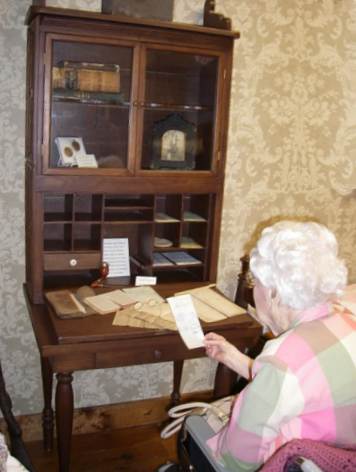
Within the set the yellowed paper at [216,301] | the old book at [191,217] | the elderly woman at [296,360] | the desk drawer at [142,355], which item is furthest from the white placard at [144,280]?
the elderly woman at [296,360]

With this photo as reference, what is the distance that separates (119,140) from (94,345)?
84cm

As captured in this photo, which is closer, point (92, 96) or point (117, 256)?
point (92, 96)

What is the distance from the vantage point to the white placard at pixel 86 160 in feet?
6.84

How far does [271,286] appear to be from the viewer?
54.3 inches

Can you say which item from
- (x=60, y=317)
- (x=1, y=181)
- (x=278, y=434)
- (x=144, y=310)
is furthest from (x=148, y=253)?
(x=278, y=434)

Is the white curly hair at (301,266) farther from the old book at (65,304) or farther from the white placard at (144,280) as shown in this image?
the white placard at (144,280)

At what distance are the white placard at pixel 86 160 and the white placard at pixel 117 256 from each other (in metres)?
0.38

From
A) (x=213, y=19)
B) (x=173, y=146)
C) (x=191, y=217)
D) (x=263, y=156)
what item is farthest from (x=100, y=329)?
(x=213, y=19)

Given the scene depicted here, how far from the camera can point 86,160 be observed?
2.10m

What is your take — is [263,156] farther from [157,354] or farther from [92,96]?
[157,354]

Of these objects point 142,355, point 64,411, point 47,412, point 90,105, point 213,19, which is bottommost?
point 47,412

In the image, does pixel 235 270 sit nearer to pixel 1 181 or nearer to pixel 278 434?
pixel 1 181

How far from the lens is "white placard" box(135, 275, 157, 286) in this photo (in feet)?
7.45

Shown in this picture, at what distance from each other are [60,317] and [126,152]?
2.34 ft
